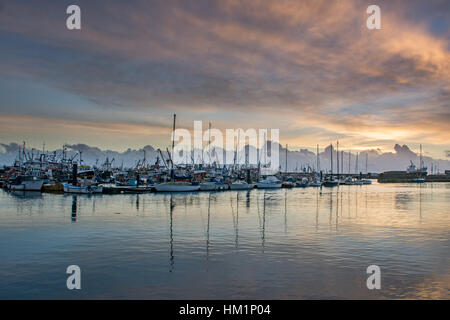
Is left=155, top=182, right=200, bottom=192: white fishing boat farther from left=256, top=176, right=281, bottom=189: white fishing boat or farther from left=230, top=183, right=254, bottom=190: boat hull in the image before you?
left=256, top=176, right=281, bottom=189: white fishing boat

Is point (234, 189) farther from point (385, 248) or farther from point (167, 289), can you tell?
point (167, 289)

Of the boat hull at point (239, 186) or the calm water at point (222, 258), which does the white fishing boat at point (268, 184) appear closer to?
the boat hull at point (239, 186)

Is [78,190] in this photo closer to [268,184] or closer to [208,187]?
[208,187]

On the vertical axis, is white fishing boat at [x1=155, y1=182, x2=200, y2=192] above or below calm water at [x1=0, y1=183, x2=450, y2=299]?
above

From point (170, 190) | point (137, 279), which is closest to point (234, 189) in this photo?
point (170, 190)

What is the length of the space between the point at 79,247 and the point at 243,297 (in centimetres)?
1556

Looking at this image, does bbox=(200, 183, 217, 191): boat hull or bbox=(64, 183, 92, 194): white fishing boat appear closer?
bbox=(64, 183, 92, 194): white fishing boat
